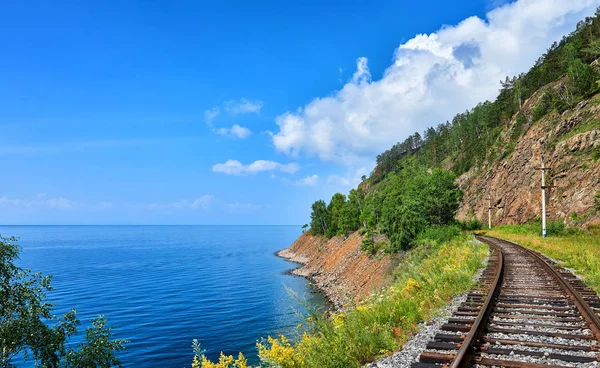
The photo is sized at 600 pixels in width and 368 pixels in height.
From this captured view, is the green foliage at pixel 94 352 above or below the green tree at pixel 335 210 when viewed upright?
below

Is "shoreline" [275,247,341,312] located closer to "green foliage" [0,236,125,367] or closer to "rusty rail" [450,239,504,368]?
"rusty rail" [450,239,504,368]

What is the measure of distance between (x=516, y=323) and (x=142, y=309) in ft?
143

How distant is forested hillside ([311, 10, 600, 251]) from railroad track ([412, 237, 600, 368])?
26087 millimetres

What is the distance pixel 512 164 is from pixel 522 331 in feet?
202

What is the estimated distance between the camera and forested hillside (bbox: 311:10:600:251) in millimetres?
42281

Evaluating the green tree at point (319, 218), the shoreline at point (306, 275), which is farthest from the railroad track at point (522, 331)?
the green tree at point (319, 218)

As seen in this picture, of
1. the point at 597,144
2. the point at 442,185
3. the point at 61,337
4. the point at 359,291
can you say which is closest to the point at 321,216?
the point at 442,185

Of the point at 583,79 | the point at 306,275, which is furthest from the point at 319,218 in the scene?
the point at 583,79

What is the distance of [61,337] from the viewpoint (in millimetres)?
16250

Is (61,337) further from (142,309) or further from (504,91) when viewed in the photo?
(504,91)

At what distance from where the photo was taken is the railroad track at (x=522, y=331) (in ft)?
18.6

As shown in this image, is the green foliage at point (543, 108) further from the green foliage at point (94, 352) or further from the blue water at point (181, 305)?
the green foliage at point (94, 352)

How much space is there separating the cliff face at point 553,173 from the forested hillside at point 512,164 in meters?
0.16

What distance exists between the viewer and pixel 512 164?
196 ft
